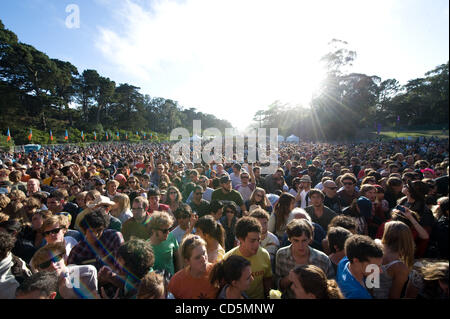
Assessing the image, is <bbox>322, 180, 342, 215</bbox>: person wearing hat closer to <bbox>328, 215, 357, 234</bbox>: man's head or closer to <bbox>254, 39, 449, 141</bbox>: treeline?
<bbox>328, 215, 357, 234</bbox>: man's head

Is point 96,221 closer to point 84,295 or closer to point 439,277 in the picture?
point 84,295

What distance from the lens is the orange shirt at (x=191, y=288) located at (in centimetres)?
193

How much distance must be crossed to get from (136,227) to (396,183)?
4.43 meters

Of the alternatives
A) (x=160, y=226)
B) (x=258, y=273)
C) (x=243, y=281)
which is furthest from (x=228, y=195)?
(x=243, y=281)

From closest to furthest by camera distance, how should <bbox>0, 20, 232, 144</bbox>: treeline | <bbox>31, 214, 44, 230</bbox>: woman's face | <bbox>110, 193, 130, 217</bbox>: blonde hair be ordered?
<bbox>31, 214, 44, 230</bbox>: woman's face < <bbox>110, 193, 130, 217</bbox>: blonde hair < <bbox>0, 20, 232, 144</bbox>: treeline

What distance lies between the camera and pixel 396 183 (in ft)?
13.6

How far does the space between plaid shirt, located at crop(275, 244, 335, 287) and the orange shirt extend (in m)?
0.77

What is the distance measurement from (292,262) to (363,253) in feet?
2.19

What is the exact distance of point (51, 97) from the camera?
122 ft

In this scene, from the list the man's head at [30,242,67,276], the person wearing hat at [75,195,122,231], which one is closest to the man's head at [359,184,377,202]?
the person wearing hat at [75,195,122,231]

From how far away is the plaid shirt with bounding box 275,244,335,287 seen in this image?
2.22 meters

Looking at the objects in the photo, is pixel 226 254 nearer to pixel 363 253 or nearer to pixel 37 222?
pixel 363 253

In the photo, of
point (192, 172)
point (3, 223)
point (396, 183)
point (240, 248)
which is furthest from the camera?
point (192, 172)

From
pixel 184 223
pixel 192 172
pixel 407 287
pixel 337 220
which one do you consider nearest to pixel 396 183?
pixel 337 220
